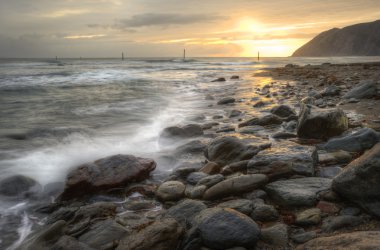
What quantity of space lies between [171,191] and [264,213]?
1.38 meters

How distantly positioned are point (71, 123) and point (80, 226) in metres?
7.52

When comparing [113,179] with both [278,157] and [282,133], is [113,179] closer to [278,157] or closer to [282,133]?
[278,157]

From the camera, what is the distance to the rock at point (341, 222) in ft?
9.75

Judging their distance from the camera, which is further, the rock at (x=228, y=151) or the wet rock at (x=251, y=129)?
the wet rock at (x=251, y=129)

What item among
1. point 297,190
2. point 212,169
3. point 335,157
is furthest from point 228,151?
point 297,190

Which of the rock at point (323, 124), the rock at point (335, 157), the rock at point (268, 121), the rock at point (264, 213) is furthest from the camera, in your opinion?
the rock at point (268, 121)

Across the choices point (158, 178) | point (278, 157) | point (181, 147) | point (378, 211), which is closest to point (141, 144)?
point (181, 147)

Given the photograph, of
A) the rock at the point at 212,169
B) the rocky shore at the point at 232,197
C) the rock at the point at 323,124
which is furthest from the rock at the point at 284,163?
the rock at the point at 323,124

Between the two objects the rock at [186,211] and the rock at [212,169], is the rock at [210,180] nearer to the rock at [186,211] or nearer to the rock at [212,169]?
the rock at [212,169]

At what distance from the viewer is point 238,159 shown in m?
5.09

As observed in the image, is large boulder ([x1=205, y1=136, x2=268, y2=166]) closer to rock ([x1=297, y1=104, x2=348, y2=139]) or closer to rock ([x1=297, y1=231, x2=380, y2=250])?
rock ([x1=297, y1=104, x2=348, y2=139])

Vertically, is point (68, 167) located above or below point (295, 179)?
below

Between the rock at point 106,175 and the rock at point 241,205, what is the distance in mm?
1823

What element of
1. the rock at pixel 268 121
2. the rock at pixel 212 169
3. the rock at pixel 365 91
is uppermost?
the rock at pixel 365 91
